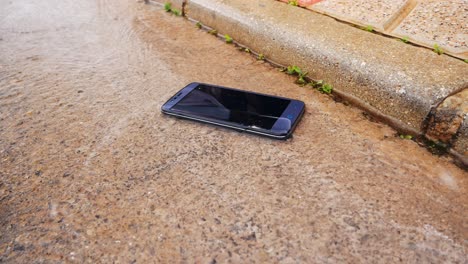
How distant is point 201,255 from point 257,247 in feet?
0.63

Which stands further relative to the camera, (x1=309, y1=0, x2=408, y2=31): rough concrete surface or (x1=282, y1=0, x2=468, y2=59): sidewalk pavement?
(x1=309, y1=0, x2=408, y2=31): rough concrete surface

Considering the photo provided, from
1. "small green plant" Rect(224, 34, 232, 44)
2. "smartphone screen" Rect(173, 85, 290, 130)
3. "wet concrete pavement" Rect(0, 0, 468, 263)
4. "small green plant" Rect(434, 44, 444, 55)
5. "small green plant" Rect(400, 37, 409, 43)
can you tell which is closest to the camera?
"wet concrete pavement" Rect(0, 0, 468, 263)

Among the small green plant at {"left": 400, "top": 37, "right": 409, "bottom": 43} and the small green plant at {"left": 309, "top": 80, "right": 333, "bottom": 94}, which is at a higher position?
the small green plant at {"left": 400, "top": 37, "right": 409, "bottom": 43}

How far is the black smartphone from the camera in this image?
5.58ft

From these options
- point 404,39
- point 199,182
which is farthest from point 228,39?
point 199,182

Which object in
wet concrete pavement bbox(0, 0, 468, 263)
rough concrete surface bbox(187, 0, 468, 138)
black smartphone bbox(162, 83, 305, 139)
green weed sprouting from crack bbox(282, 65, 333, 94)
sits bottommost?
wet concrete pavement bbox(0, 0, 468, 263)

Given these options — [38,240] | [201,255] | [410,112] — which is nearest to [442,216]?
[410,112]

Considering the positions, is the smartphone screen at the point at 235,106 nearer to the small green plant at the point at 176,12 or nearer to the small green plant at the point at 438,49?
the small green plant at the point at 438,49

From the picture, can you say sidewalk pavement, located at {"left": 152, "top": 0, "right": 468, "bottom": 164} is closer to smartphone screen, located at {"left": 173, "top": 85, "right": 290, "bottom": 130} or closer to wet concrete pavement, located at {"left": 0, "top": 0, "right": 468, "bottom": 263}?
wet concrete pavement, located at {"left": 0, "top": 0, "right": 468, "bottom": 263}

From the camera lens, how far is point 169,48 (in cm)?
271

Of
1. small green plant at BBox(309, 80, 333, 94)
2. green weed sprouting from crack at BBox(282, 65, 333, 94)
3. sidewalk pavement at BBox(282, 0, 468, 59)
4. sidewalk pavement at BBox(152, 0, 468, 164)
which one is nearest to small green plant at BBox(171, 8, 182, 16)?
sidewalk pavement at BBox(152, 0, 468, 164)

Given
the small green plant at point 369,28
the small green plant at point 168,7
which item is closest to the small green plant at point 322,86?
the small green plant at point 369,28

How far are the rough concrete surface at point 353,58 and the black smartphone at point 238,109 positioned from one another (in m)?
0.39

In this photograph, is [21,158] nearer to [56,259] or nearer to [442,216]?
[56,259]
